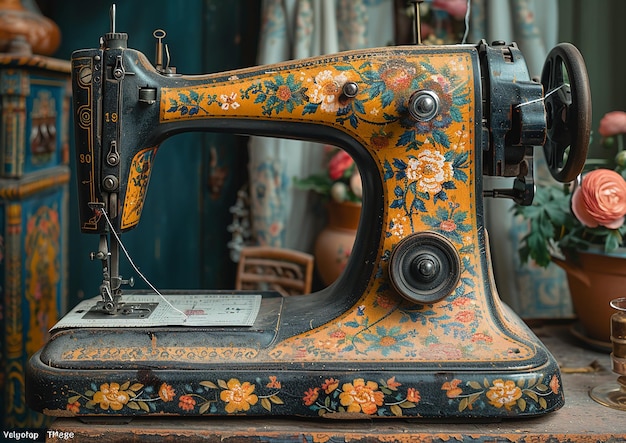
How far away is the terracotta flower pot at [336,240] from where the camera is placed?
7.79 ft

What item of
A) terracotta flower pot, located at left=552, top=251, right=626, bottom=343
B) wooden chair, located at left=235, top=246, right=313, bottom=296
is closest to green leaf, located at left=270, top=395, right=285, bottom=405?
→ terracotta flower pot, located at left=552, top=251, right=626, bottom=343

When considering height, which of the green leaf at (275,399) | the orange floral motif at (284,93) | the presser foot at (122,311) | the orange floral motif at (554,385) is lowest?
the green leaf at (275,399)

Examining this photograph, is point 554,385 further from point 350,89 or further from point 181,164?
point 181,164

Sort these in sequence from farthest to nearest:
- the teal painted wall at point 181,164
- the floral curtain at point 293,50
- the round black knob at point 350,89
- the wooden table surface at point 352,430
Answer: the teal painted wall at point 181,164
the floral curtain at point 293,50
the round black knob at point 350,89
the wooden table surface at point 352,430

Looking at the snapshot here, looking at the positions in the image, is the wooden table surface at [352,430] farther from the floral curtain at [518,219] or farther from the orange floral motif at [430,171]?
the floral curtain at [518,219]

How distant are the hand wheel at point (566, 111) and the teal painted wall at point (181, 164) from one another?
149cm

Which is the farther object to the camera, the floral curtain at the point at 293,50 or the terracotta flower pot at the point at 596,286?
the floral curtain at the point at 293,50

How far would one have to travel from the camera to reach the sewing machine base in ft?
4.00

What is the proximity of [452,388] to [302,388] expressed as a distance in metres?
0.23

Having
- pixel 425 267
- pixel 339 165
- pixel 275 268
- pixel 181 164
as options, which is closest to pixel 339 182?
pixel 339 165

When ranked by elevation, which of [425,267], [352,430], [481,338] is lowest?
[352,430]

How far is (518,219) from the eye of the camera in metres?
2.37

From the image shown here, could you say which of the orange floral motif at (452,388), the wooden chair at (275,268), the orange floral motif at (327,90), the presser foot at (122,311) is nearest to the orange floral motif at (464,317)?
the orange floral motif at (452,388)

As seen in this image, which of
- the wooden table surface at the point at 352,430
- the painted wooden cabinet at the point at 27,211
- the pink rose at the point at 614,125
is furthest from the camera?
the painted wooden cabinet at the point at 27,211
